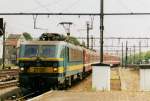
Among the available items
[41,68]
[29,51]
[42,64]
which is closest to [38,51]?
[29,51]

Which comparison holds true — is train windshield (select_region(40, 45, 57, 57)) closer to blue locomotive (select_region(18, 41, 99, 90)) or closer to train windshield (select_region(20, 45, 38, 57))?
blue locomotive (select_region(18, 41, 99, 90))

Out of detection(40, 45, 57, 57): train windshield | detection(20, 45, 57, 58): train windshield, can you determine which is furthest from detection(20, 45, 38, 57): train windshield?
detection(40, 45, 57, 57): train windshield

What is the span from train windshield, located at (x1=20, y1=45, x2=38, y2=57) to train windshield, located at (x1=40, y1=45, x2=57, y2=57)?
31 cm

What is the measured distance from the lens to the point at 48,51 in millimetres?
26688

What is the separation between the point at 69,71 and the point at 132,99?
9.73 m

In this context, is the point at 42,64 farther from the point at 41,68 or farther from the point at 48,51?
the point at 48,51

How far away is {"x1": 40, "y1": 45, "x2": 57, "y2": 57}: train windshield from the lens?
87.0 feet

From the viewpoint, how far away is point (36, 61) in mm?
26219

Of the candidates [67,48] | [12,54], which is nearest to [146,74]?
[67,48]

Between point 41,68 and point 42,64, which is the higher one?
point 42,64

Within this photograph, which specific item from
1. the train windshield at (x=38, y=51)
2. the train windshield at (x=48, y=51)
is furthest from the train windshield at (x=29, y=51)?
the train windshield at (x=48, y=51)

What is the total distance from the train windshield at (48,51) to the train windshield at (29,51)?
1.03ft

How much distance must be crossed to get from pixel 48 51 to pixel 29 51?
3.16 ft

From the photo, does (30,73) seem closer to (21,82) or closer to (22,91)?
(21,82)
